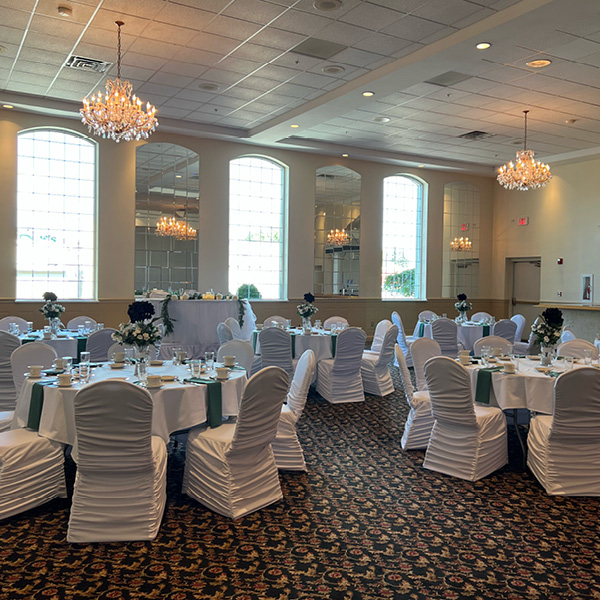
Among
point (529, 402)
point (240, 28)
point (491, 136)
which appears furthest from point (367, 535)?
point (491, 136)

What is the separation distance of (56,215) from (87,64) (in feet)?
12.7

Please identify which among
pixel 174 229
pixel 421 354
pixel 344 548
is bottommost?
pixel 344 548

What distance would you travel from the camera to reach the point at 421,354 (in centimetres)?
635

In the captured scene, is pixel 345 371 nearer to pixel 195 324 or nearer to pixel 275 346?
pixel 275 346

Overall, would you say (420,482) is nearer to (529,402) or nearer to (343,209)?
(529,402)

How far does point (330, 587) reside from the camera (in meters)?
3.14

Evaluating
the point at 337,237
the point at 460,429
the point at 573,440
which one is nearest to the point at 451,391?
the point at 460,429

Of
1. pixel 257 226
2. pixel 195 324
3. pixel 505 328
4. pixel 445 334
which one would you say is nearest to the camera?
pixel 445 334

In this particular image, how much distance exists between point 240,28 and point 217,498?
18.7 feet

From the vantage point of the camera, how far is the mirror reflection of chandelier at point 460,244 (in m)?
16.1

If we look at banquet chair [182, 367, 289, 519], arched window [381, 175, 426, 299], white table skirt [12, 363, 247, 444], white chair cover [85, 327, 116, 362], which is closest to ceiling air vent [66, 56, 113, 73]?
white chair cover [85, 327, 116, 362]

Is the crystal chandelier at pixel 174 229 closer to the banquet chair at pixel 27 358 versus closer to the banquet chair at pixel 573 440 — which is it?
the banquet chair at pixel 27 358

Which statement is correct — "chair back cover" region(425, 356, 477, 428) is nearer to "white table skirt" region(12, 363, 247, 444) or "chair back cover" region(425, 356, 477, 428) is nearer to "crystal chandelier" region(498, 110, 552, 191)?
"white table skirt" region(12, 363, 247, 444)

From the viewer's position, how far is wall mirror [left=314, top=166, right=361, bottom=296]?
14.1 metres
